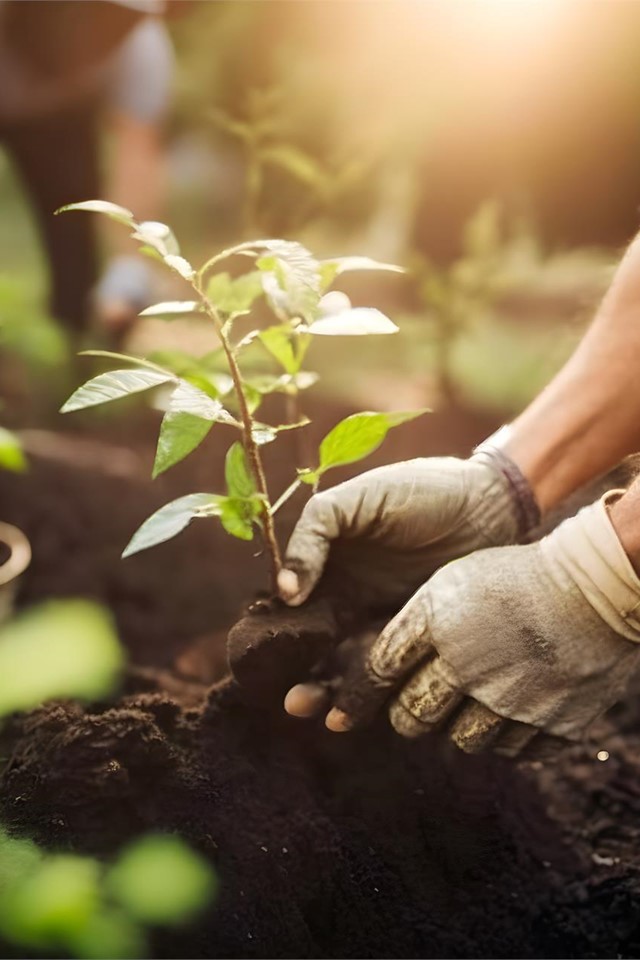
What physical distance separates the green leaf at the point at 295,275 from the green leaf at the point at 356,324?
0.04 metres

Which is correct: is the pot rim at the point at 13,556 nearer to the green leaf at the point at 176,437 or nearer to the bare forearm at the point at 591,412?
the green leaf at the point at 176,437

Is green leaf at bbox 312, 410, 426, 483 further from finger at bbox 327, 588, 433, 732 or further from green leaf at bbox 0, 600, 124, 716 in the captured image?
green leaf at bbox 0, 600, 124, 716

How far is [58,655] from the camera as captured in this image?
145cm

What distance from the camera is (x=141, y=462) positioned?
2.52 metres

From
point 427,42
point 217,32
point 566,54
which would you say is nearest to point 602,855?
point 566,54

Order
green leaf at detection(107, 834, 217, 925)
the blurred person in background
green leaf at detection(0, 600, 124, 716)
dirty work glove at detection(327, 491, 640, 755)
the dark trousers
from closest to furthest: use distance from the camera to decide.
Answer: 1. green leaf at detection(107, 834, 217, 925)
2. dirty work glove at detection(327, 491, 640, 755)
3. green leaf at detection(0, 600, 124, 716)
4. the blurred person in background
5. the dark trousers

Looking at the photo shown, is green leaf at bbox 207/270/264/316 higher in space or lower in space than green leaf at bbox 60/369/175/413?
higher

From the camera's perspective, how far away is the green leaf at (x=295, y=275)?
917 mm

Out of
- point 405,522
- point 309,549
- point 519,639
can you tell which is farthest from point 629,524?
point 309,549

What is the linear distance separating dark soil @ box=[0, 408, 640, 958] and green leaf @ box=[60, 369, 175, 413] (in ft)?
1.60

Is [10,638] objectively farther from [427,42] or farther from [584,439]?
[427,42]

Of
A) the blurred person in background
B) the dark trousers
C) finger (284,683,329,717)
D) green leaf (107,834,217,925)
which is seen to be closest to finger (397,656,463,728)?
finger (284,683,329,717)

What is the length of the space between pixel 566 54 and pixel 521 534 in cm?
148

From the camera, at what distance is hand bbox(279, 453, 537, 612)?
117cm
